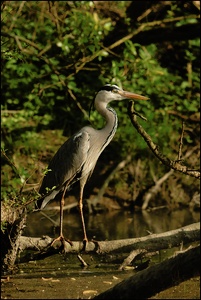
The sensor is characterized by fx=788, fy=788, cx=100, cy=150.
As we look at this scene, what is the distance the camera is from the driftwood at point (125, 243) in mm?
6469

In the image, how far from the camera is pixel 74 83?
10.8 m

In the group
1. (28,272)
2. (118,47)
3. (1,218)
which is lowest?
(28,272)

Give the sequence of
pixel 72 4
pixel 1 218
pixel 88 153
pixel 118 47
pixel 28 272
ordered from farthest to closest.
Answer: pixel 118 47 → pixel 72 4 → pixel 88 153 → pixel 28 272 → pixel 1 218

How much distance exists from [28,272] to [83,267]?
51 cm

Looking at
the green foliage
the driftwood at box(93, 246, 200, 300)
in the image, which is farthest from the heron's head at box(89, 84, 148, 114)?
the driftwood at box(93, 246, 200, 300)

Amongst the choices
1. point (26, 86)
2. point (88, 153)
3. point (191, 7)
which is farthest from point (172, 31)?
point (88, 153)

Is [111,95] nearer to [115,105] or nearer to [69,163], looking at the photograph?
[69,163]

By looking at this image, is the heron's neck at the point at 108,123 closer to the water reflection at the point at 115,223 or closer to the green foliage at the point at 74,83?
the water reflection at the point at 115,223

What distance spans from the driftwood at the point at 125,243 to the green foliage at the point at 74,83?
3.44 m

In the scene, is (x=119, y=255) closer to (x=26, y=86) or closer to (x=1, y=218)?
(x=1, y=218)

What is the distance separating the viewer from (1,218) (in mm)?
6035

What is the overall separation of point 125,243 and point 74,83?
14.8 feet

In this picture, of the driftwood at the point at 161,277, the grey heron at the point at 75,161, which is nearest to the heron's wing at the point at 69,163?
the grey heron at the point at 75,161

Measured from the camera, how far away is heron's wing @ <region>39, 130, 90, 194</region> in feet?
23.5
